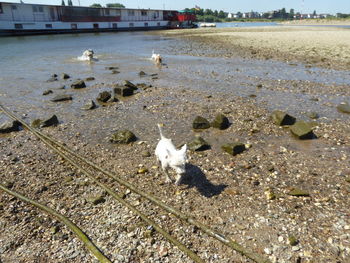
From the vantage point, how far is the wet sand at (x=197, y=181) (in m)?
4.52

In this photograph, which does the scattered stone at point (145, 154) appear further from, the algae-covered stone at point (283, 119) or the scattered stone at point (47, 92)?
the scattered stone at point (47, 92)

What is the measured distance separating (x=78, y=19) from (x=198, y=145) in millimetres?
73235

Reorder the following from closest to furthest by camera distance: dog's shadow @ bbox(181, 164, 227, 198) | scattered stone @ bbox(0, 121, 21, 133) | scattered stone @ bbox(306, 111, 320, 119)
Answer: dog's shadow @ bbox(181, 164, 227, 198), scattered stone @ bbox(0, 121, 21, 133), scattered stone @ bbox(306, 111, 320, 119)

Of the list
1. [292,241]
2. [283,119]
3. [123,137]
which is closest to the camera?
[292,241]

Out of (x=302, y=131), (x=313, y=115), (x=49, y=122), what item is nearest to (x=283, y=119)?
(x=302, y=131)

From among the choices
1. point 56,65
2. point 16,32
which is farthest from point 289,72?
point 16,32

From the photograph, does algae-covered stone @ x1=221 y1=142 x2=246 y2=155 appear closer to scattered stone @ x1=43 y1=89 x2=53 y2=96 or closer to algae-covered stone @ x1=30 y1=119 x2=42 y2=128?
algae-covered stone @ x1=30 y1=119 x2=42 y2=128

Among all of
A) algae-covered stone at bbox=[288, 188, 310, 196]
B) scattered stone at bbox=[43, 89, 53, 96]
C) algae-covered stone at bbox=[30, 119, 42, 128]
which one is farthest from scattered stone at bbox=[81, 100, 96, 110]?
algae-covered stone at bbox=[288, 188, 310, 196]

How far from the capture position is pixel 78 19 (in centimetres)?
6881

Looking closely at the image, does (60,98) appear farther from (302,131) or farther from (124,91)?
(302,131)

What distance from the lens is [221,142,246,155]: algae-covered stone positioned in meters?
7.46

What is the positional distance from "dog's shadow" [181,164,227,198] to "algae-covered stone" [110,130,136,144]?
8.23 feet

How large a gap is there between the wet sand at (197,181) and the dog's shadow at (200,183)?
0.03 m

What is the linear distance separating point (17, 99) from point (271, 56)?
71.4 ft
